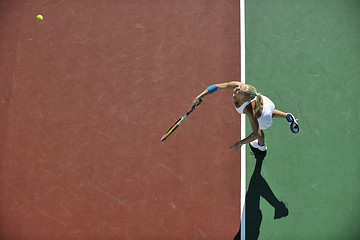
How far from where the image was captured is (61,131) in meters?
4.89

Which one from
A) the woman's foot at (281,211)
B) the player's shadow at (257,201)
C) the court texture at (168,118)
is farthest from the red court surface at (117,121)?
the woman's foot at (281,211)

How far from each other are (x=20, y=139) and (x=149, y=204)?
2653mm

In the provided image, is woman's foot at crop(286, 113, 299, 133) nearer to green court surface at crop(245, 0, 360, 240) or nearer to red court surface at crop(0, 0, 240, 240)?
green court surface at crop(245, 0, 360, 240)

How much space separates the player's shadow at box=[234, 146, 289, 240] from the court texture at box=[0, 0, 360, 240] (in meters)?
0.09

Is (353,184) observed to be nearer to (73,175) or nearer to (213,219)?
(213,219)

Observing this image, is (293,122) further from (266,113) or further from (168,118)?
(168,118)

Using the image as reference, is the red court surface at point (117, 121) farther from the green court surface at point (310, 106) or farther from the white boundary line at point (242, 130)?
the green court surface at point (310, 106)

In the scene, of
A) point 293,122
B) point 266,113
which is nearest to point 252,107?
point 266,113

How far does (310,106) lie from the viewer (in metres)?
4.98

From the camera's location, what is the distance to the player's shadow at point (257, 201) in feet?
14.6

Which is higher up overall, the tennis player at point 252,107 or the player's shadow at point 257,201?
the tennis player at point 252,107

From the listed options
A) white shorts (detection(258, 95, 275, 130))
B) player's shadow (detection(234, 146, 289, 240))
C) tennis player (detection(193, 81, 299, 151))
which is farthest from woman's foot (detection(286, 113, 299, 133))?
player's shadow (detection(234, 146, 289, 240))

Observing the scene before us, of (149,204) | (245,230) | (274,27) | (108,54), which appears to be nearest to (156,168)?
(149,204)

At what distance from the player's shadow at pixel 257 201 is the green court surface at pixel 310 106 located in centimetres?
8
